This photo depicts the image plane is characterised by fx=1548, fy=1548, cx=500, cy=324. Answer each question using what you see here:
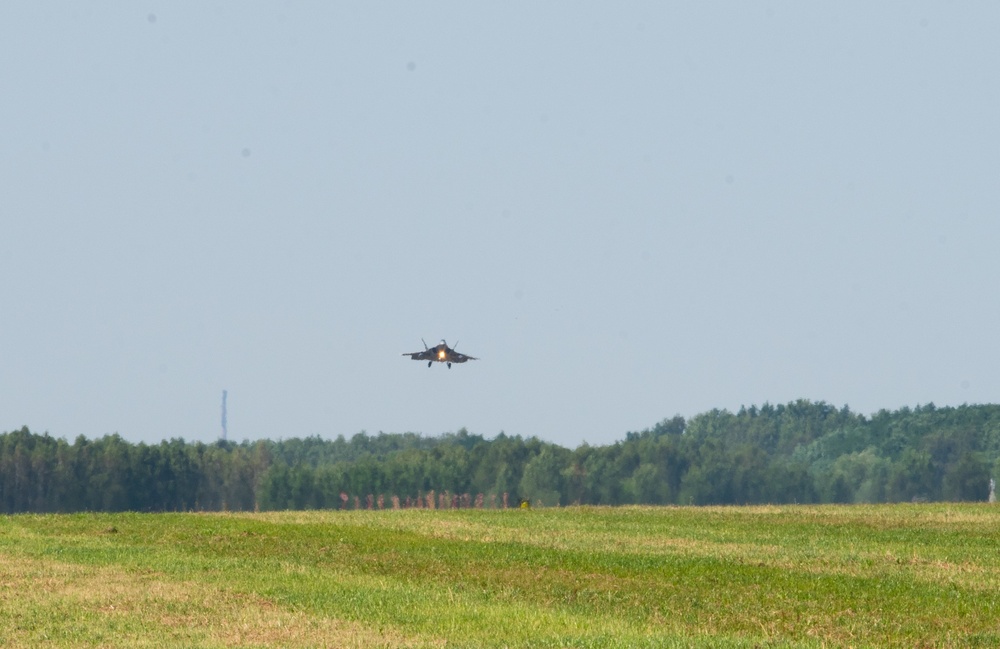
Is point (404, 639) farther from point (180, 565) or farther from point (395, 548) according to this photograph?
point (395, 548)

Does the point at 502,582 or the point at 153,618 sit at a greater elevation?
the point at 502,582

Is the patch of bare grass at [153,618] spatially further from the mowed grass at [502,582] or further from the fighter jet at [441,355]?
the fighter jet at [441,355]

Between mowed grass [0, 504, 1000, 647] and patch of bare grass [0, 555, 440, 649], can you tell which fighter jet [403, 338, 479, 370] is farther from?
patch of bare grass [0, 555, 440, 649]

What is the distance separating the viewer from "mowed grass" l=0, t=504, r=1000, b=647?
30281 millimetres

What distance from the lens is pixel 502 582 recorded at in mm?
39469

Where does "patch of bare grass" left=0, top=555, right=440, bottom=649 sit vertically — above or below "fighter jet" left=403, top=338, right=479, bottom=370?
below

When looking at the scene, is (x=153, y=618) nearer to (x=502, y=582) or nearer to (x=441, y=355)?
(x=502, y=582)

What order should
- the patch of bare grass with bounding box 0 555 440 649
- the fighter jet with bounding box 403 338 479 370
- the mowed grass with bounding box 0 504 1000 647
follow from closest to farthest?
1. the patch of bare grass with bounding box 0 555 440 649
2. the mowed grass with bounding box 0 504 1000 647
3. the fighter jet with bounding box 403 338 479 370

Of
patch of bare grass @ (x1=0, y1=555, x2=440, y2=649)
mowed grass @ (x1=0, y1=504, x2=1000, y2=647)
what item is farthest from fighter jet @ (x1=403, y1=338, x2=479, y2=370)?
patch of bare grass @ (x1=0, y1=555, x2=440, y2=649)

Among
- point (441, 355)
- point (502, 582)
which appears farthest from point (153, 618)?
point (441, 355)

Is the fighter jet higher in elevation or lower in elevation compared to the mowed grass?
higher

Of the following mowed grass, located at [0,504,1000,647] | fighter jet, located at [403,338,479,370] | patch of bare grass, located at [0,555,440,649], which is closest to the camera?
patch of bare grass, located at [0,555,440,649]

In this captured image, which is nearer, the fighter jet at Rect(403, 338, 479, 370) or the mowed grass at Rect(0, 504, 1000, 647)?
the mowed grass at Rect(0, 504, 1000, 647)

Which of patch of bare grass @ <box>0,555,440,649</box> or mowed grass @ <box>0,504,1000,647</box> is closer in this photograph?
patch of bare grass @ <box>0,555,440,649</box>
